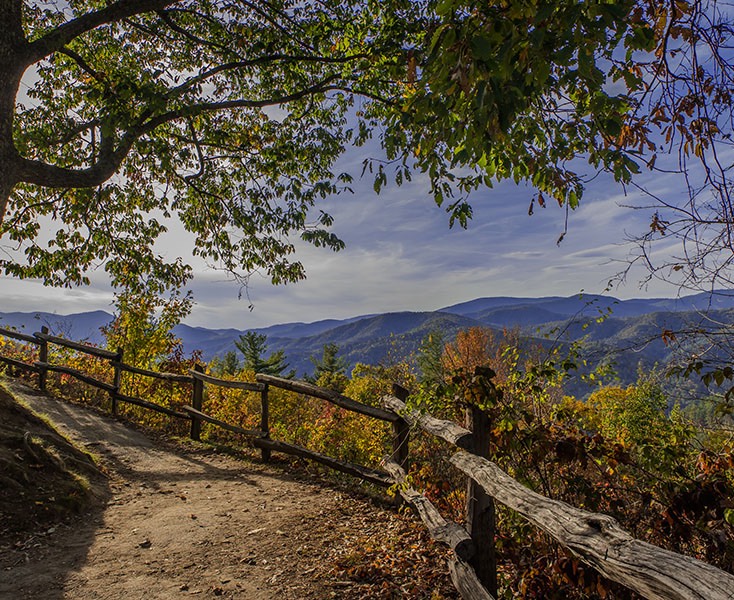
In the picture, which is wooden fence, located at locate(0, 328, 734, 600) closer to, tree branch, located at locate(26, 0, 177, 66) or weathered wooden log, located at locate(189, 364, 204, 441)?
weathered wooden log, located at locate(189, 364, 204, 441)

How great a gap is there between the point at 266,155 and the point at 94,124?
325 centimetres

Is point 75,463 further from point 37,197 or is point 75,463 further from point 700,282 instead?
point 700,282

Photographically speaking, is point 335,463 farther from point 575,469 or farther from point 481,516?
point 575,469

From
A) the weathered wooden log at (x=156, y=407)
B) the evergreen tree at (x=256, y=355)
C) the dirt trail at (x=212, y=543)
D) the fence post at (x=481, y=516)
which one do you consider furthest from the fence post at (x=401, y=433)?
the evergreen tree at (x=256, y=355)

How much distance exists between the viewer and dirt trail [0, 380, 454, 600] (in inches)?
158

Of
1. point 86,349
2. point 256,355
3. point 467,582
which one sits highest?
point 86,349

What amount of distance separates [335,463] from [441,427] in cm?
315

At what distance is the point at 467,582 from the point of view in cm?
343

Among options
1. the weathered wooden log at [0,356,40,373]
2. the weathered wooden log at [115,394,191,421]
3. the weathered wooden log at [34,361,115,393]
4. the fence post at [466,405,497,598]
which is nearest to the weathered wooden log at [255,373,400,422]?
the fence post at [466,405,497,598]

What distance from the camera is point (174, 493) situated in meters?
6.70

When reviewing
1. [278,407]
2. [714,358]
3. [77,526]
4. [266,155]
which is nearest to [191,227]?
[266,155]

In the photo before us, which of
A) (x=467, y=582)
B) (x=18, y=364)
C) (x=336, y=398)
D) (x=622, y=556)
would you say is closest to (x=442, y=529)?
(x=467, y=582)

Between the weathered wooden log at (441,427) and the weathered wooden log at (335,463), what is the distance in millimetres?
1215

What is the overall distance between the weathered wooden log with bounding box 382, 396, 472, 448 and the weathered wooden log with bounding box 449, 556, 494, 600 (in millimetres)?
968
